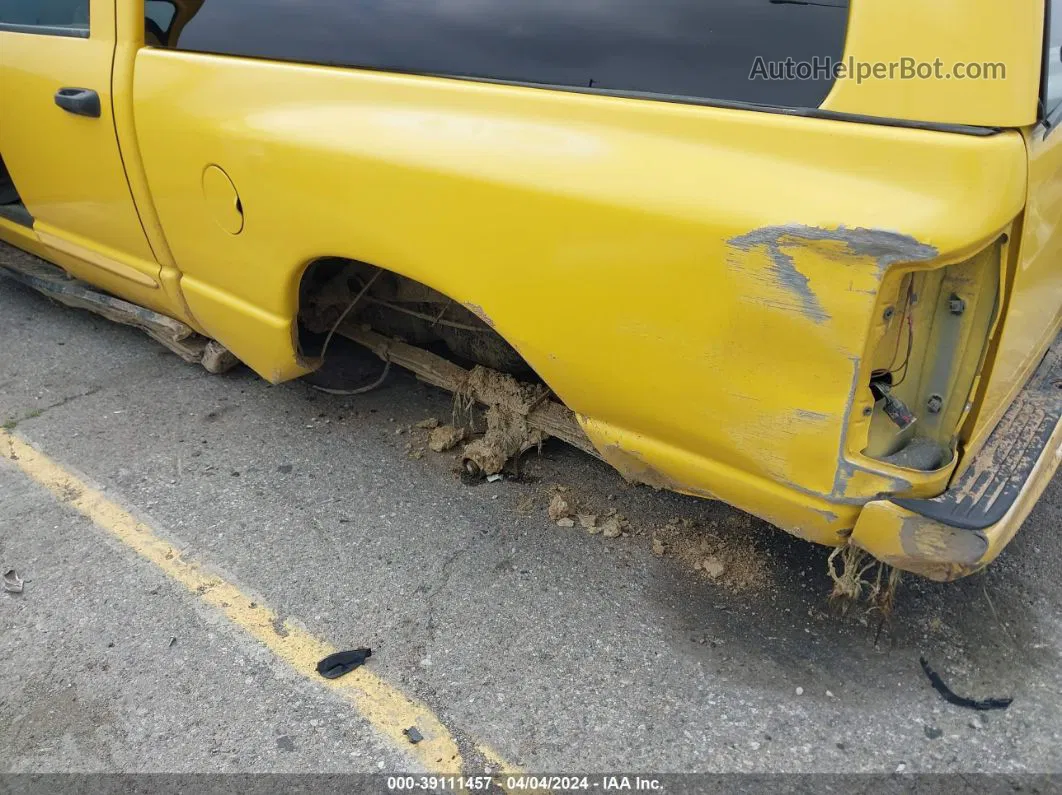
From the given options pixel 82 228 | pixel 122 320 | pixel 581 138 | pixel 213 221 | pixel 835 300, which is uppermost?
pixel 581 138

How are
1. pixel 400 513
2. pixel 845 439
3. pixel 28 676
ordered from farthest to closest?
pixel 400 513 < pixel 28 676 < pixel 845 439

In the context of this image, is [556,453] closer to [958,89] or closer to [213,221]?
[213,221]

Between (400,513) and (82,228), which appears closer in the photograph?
(400,513)

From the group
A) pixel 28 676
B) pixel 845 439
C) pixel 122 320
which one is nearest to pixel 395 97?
pixel 845 439

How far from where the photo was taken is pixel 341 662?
2.23 m

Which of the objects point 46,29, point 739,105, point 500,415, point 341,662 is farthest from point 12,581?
point 739,105

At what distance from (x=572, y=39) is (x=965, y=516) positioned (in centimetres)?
138

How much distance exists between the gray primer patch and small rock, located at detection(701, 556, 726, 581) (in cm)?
114

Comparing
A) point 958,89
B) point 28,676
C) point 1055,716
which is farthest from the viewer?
point 28,676

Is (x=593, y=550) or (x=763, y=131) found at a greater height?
(x=763, y=131)

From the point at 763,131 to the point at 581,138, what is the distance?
1.33 feet

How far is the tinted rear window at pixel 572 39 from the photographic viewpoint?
163cm

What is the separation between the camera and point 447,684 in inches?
85.7

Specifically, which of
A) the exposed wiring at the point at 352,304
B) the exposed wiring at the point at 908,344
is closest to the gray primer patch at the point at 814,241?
the exposed wiring at the point at 908,344
